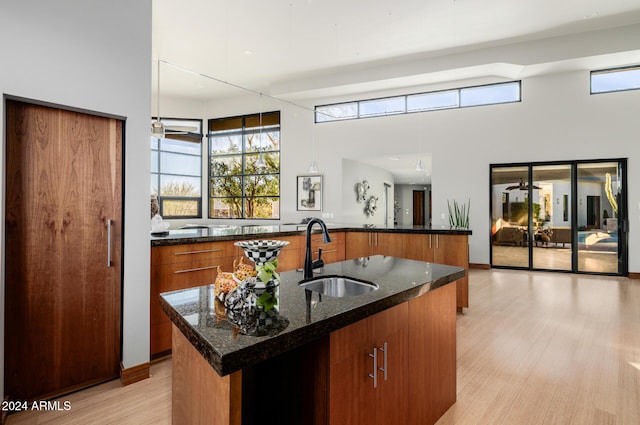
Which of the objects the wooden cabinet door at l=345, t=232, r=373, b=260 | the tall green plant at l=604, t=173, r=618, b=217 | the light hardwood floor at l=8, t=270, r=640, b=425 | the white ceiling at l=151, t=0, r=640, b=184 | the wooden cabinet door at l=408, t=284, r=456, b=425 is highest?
the white ceiling at l=151, t=0, r=640, b=184

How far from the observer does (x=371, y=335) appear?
1.42 metres

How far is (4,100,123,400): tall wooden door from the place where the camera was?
2.10m

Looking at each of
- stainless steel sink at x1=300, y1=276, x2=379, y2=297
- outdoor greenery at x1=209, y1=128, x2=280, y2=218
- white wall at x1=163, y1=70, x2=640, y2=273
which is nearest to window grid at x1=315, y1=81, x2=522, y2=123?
white wall at x1=163, y1=70, x2=640, y2=273

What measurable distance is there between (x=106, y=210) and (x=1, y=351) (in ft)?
3.27

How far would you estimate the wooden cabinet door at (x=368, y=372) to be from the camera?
1.26 meters

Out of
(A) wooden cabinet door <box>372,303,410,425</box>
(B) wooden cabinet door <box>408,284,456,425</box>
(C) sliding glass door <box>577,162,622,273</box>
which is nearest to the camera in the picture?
(A) wooden cabinet door <box>372,303,410,425</box>

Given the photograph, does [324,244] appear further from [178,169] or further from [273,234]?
[178,169]

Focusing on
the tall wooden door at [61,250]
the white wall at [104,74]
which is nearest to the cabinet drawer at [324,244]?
the white wall at [104,74]

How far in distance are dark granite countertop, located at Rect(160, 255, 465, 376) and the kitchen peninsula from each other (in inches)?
55.5

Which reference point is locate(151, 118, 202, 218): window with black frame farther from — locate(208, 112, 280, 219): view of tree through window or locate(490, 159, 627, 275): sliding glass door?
locate(490, 159, 627, 275): sliding glass door

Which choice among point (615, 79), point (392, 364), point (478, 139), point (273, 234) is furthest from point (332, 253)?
point (615, 79)

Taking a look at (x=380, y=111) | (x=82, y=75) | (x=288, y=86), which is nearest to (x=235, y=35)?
(x=288, y=86)

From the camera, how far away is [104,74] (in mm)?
2391

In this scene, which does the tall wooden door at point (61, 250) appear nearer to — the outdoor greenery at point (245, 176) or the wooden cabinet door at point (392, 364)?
the wooden cabinet door at point (392, 364)
